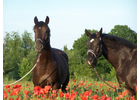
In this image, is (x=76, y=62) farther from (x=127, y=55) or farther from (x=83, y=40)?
(x=127, y=55)

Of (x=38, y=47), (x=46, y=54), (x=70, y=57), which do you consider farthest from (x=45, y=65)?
(x=70, y=57)

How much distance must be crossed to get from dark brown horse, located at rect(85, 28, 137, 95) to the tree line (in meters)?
11.6

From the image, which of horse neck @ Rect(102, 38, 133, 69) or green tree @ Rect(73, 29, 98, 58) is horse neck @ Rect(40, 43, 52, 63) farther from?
green tree @ Rect(73, 29, 98, 58)

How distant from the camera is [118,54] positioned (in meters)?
5.68

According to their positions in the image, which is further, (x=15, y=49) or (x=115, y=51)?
(x=15, y=49)

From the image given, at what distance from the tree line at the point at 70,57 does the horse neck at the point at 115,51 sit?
1157 centimetres

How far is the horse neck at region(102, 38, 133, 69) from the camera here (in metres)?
5.55

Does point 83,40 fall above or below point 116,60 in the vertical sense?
above

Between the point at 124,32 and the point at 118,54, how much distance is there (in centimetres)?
3393

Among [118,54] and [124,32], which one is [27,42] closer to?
[124,32]

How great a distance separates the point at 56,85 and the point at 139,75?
2.75 metres

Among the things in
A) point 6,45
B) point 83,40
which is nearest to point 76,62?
point 83,40

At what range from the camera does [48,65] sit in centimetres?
571

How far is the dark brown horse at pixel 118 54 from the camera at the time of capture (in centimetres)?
509
